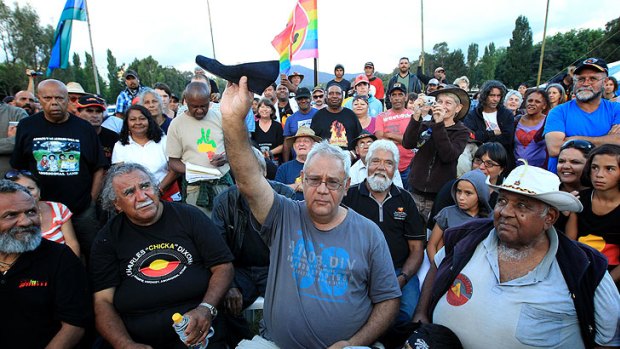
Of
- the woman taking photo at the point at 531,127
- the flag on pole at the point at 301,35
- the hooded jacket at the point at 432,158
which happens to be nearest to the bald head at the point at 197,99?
the hooded jacket at the point at 432,158

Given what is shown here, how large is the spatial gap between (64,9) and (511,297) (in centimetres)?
Answer: 1300

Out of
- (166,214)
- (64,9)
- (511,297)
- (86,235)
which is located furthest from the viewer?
(64,9)

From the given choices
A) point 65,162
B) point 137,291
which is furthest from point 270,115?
point 137,291

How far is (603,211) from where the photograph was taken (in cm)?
274

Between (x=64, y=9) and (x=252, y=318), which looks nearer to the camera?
(x=252, y=318)

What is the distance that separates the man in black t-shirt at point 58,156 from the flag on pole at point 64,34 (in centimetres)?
727

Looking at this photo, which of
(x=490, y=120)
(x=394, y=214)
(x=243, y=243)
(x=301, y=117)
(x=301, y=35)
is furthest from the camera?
(x=301, y=35)

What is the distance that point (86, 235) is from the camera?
359 cm

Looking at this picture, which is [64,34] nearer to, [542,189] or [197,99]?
[197,99]

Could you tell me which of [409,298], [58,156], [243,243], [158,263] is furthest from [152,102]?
[409,298]

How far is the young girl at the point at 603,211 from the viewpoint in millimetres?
2660

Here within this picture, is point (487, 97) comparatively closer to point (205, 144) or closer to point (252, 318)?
point (205, 144)

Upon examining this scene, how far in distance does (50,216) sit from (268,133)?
3.65 meters

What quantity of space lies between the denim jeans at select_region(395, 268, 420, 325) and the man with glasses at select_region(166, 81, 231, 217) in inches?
89.5
